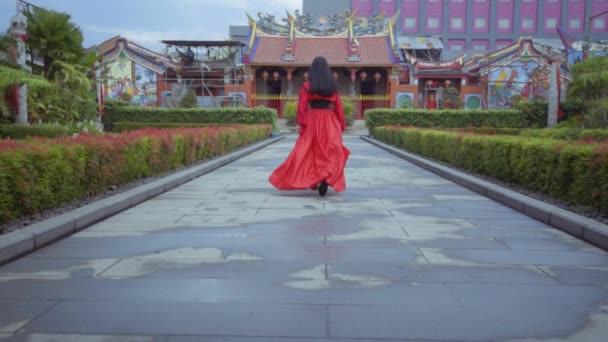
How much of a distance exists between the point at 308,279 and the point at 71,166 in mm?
3545

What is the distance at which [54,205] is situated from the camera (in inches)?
223

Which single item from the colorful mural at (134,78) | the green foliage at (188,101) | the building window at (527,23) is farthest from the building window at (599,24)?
the green foliage at (188,101)

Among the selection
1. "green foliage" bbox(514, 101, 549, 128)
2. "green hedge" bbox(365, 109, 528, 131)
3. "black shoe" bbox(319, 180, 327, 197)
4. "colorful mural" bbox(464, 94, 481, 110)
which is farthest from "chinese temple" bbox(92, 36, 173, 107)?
"black shoe" bbox(319, 180, 327, 197)

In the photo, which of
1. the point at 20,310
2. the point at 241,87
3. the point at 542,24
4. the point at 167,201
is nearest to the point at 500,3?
the point at 542,24

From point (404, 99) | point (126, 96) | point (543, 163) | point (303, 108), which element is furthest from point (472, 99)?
point (303, 108)

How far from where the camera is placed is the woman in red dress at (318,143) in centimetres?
733

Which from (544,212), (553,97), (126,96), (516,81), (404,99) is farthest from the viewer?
(404,99)

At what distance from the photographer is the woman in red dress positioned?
289 inches

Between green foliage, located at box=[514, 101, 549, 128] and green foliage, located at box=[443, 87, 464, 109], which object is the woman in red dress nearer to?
green foliage, located at box=[514, 101, 549, 128]

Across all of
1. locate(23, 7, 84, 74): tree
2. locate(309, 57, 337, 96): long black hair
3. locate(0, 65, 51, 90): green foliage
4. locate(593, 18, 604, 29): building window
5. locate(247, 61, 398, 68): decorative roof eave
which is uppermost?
locate(593, 18, 604, 29): building window

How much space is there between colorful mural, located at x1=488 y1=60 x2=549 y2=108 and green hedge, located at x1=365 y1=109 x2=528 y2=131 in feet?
31.5

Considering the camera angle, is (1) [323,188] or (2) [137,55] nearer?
(1) [323,188]

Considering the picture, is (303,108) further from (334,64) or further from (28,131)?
(334,64)

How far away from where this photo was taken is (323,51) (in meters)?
36.5
